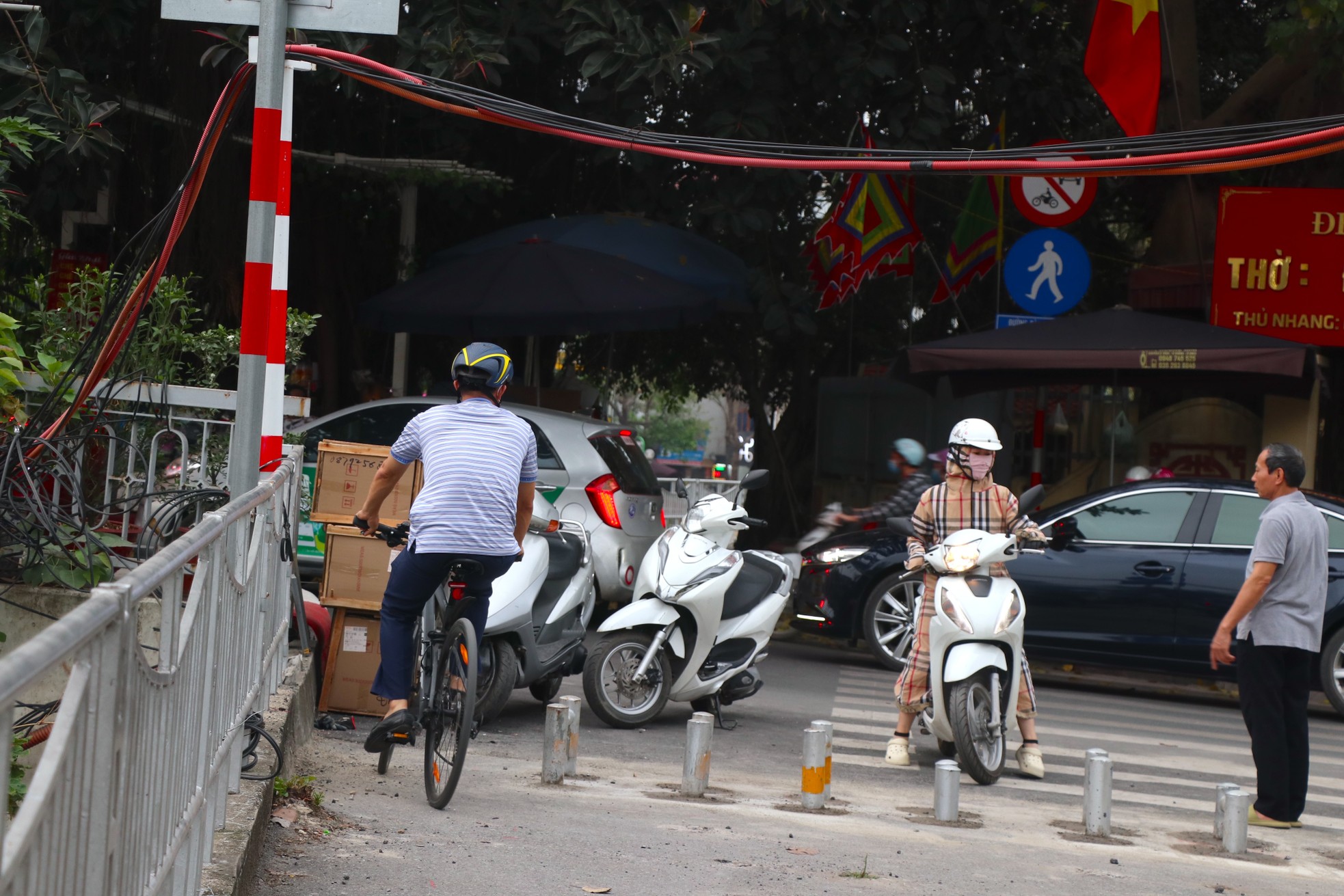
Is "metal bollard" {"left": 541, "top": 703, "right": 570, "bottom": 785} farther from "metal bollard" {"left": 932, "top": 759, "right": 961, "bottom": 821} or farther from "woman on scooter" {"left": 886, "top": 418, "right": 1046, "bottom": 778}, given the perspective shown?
"woman on scooter" {"left": 886, "top": 418, "right": 1046, "bottom": 778}

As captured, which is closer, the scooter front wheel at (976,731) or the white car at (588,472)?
the scooter front wheel at (976,731)

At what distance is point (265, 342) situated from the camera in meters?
6.02

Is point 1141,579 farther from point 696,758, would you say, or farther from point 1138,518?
point 696,758

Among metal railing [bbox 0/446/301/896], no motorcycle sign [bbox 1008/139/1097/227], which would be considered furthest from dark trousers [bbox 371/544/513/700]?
no motorcycle sign [bbox 1008/139/1097/227]

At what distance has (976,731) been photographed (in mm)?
7082

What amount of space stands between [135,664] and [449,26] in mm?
10316

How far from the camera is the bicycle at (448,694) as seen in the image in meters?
A: 5.57

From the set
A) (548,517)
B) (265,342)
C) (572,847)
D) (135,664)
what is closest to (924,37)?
(548,517)

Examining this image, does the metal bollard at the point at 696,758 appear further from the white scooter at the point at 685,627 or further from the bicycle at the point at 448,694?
the white scooter at the point at 685,627

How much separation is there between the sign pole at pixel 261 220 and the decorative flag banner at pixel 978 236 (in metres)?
11.9

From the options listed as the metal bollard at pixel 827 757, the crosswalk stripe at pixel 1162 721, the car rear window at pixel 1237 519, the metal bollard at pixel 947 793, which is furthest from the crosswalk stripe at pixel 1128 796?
the car rear window at pixel 1237 519

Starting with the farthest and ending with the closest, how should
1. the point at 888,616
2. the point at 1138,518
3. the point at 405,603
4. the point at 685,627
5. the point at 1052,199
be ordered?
1. the point at 1052,199
2. the point at 888,616
3. the point at 1138,518
4. the point at 685,627
5. the point at 405,603

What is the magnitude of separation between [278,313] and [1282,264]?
35.3 feet

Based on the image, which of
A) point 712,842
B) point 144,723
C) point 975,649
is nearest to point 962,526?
point 975,649
